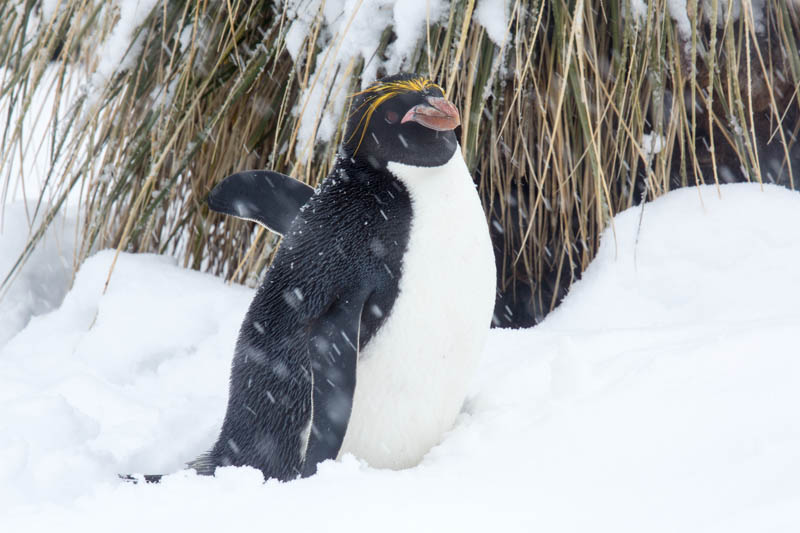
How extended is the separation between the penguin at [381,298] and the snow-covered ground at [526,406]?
99mm

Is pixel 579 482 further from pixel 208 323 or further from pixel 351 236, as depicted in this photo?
pixel 208 323

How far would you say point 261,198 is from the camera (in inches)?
51.2

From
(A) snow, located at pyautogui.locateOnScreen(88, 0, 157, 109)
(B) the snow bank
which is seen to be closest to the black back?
(A) snow, located at pyautogui.locateOnScreen(88, 0, 157, 109)

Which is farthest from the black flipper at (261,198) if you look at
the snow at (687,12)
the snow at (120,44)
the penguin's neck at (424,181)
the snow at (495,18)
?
the snow at (687,12)

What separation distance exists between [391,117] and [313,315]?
0.30 m

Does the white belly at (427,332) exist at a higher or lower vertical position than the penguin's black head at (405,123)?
lower

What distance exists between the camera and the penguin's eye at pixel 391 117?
1084mm

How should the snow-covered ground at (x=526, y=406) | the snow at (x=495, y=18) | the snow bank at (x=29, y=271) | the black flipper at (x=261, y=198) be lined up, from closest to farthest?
the snow-covered ground at (x=526, y=406)
the black flipper at (x=261, y=198)
the snow at (x=495, y=18)
the snow bank at (x=29, y=271)

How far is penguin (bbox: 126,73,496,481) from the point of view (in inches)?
42.1

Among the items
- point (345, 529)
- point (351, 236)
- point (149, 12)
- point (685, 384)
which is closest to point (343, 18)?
point (149, 12)

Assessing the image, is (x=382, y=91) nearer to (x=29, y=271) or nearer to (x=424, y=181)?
(x=424, y=181)

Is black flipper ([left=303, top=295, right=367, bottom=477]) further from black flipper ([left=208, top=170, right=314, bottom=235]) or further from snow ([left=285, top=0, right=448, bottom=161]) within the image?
snow ([left=285, top=0, right=448, bottom=161])

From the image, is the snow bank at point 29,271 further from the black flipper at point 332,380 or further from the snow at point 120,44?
the black flipper at point 332,380

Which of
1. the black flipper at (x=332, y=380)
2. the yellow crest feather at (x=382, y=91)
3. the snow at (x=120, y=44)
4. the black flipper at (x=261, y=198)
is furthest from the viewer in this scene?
the snow at (x=120, y=44)
